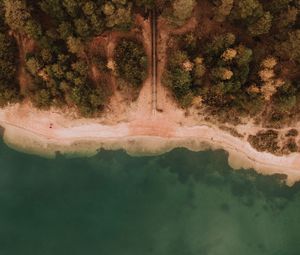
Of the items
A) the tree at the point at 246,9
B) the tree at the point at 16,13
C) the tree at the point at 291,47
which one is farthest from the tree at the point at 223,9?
the tree at the point at 16,13

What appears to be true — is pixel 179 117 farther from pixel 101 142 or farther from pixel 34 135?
pixel 34 135

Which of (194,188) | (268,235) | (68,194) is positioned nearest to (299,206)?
(268,235)

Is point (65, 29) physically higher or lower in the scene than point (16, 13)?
lower

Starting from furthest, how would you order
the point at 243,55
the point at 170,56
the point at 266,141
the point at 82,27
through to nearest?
the point at 266,141 < the point at 170,56 < the point at 243,55 < the point at 82,27

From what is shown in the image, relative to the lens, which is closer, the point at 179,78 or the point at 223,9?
the point at 223,9

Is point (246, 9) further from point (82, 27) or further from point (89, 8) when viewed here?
point (82, 27)

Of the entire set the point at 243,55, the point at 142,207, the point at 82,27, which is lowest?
the point at 142,207

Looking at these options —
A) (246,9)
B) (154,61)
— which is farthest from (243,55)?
(154,61)
